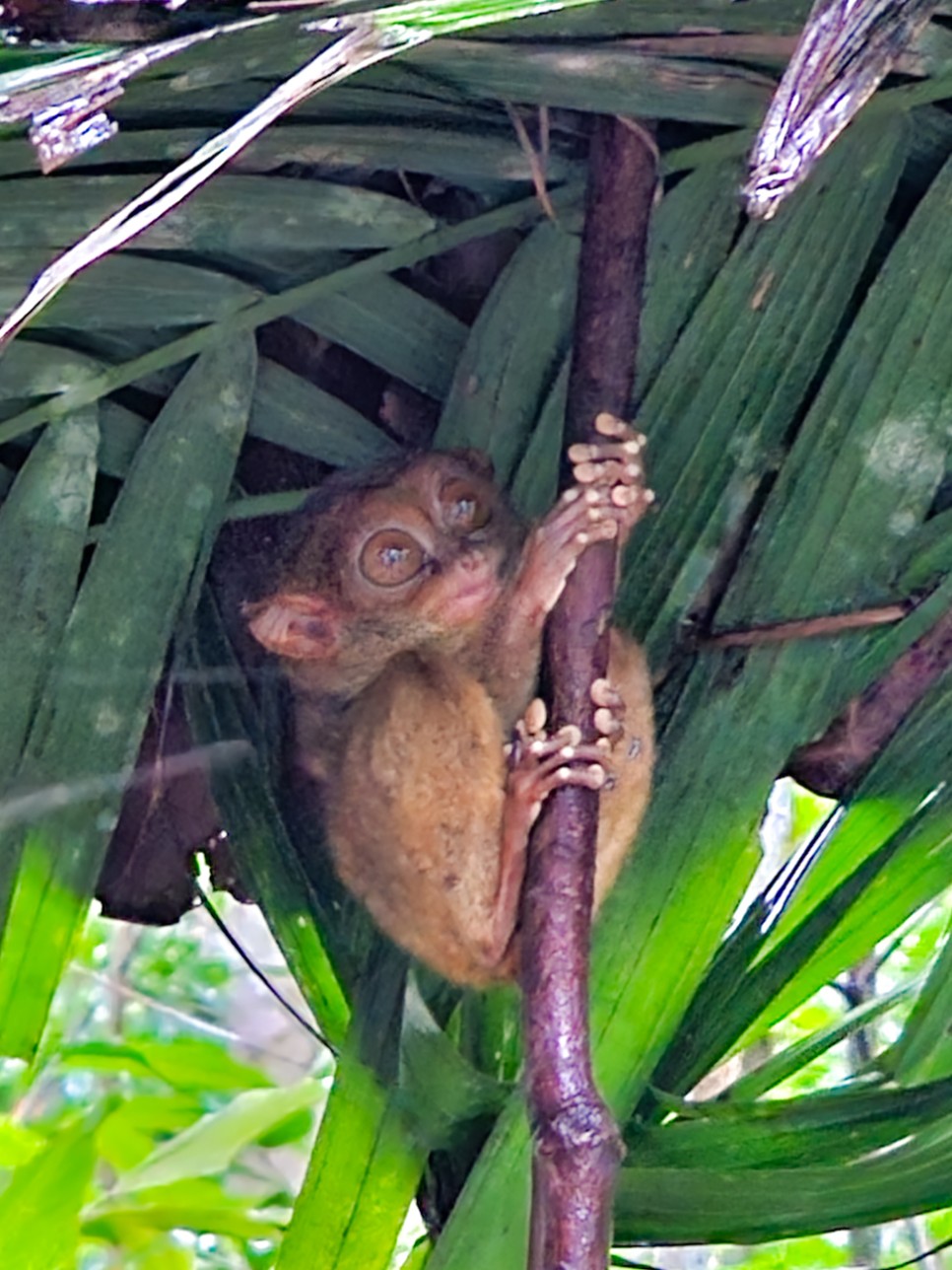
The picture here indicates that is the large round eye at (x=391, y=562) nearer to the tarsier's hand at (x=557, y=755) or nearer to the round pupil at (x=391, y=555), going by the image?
the round pupil at (x=391, y=555)

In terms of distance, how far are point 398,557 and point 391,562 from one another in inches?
0.6

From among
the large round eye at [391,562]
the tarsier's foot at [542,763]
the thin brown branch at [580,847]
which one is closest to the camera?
the thin brown branch at [580,847]

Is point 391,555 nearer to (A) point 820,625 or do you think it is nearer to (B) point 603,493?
(B) point 603,493

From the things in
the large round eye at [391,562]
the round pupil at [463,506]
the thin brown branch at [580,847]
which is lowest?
the thin brown branch at [580,847]

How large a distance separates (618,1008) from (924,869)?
13.4 inches

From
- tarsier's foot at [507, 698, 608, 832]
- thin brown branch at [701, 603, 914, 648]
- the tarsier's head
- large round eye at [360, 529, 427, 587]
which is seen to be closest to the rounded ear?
the tarsier's head

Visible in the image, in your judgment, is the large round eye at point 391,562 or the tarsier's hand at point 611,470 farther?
the large round eye at point 391,562

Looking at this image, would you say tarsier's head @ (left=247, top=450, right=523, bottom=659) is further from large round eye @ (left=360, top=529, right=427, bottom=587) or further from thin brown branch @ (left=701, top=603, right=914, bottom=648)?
thin brown branch @ (left=701, top=603, right=914, bottom=648)

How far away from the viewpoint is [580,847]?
68.9 inches

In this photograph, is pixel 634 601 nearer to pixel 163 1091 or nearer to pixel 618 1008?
pixel 618 1008

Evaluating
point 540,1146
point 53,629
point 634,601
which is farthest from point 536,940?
point 53,629

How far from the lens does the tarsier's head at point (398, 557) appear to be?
7.39 ft

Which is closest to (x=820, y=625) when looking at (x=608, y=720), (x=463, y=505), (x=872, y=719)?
(x=872, y=719)

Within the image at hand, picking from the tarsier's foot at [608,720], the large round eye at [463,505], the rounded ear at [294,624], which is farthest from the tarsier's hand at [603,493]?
the rounded ear at [294,624]
